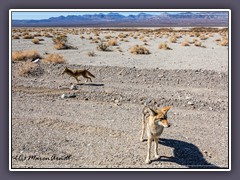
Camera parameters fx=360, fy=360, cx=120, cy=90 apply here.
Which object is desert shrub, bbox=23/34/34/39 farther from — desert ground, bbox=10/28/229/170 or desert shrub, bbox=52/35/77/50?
desert ground, bbox=10/28/229/170

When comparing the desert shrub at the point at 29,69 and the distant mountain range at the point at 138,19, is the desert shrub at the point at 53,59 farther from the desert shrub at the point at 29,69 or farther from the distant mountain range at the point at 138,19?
the distant mountain range at the point at 138,19

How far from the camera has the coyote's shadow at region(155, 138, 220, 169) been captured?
6.09 m

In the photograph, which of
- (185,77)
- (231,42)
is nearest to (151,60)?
(185,77)

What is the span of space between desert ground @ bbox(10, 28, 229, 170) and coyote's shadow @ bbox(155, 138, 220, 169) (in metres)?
0.02

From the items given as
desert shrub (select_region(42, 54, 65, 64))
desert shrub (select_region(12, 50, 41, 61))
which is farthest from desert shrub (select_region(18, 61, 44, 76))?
desert shrub (select_region(42, 54, 65, 64))

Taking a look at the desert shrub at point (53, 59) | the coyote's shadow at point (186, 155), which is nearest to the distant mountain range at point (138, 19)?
the coyote's shadow at point (186, 155)

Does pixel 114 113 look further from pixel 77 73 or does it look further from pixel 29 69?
pixel 29 69

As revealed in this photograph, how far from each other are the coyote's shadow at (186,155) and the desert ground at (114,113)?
0.7 inches

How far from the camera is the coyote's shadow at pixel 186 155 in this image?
609cm

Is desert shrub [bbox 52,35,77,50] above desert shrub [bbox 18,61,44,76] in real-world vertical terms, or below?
above

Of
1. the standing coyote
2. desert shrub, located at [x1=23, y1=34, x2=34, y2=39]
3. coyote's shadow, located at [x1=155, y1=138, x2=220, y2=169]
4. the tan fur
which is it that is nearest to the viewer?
the tan fur

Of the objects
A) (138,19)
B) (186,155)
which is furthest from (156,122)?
(138,19)

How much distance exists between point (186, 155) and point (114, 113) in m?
2.42

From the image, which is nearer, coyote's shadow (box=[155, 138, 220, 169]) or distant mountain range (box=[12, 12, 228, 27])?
coyote's shadow (box=[155, 138, 220, 169])
